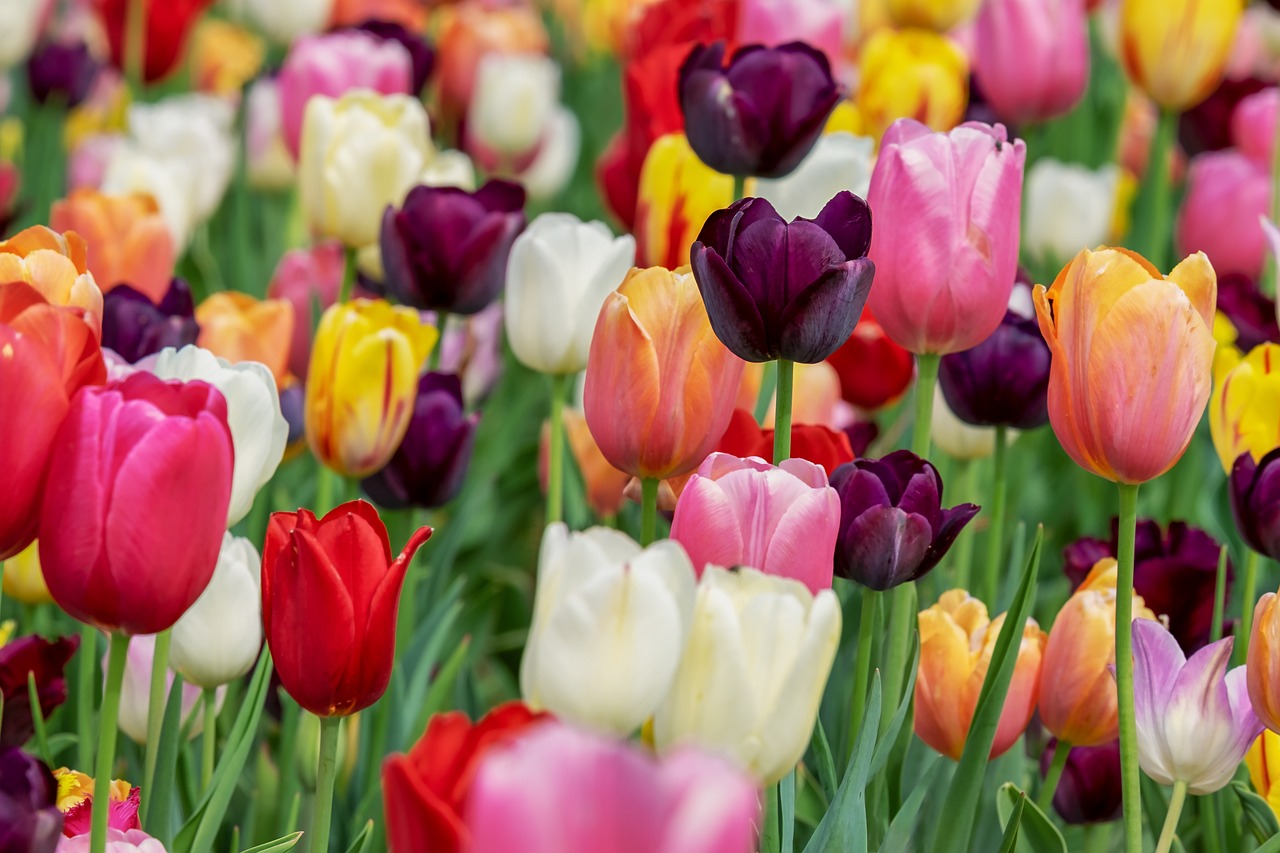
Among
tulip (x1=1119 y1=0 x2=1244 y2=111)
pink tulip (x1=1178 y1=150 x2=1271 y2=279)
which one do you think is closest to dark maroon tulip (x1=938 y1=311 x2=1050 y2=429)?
tulip (x1=1119 y1=0 x2=1244 y2=111)

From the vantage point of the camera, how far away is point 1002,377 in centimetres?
109

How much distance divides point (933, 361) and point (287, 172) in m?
1.66

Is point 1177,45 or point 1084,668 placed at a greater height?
point 1177,45

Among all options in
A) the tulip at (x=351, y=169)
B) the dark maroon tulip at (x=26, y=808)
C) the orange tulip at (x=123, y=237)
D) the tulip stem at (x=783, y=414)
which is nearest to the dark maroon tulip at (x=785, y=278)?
the tulip stem at (x=783, y=414)

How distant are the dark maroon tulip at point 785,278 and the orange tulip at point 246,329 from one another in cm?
58

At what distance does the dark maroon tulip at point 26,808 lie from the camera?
0.56 meters

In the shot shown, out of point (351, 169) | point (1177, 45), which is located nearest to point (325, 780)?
point (351, 169)

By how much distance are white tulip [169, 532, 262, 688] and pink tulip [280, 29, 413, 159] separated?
1.10 m

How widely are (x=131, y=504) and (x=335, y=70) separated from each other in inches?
54.3

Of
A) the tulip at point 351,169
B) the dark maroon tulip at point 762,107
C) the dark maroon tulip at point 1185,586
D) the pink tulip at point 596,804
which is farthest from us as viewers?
the tulip at point 351,169

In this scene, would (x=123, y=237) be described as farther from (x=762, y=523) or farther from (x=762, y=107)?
(x=762, y=523)

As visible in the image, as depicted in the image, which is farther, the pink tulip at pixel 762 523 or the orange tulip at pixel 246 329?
the orange tulip at pixel 246 329

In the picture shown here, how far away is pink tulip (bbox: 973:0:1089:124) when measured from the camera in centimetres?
192

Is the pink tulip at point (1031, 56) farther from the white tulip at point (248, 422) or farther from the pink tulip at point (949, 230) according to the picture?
the white tulip at point (248, 422)
